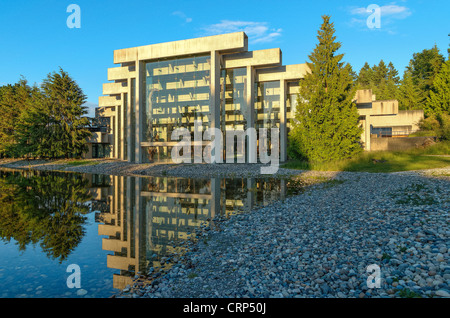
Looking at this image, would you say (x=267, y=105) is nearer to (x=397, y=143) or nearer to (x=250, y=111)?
(x=250, y=111)

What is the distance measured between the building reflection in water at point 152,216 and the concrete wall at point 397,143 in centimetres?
2779

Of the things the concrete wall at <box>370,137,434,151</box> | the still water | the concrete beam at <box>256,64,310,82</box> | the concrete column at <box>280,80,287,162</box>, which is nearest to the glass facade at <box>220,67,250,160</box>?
the concrete beam at <box>256,64,310,82</box>

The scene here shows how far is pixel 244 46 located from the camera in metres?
34.6

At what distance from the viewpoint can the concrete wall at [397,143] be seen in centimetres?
3316

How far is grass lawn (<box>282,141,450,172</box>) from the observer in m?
21.4

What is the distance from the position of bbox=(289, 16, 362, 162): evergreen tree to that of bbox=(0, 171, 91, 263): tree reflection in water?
2096cm

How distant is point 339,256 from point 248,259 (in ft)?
6.50

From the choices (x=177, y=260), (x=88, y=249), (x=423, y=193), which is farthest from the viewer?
(x=423, y=193)

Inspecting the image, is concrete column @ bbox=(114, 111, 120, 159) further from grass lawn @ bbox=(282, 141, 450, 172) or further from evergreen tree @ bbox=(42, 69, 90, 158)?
grass lawn @ bbox=(282, 141, 450, 172)

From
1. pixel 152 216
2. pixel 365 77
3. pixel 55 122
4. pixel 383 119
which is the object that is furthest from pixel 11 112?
pixel 365 77

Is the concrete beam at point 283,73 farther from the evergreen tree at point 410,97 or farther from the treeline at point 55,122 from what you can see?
the evergreen tree at point 410,97

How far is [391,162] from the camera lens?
24.8m
